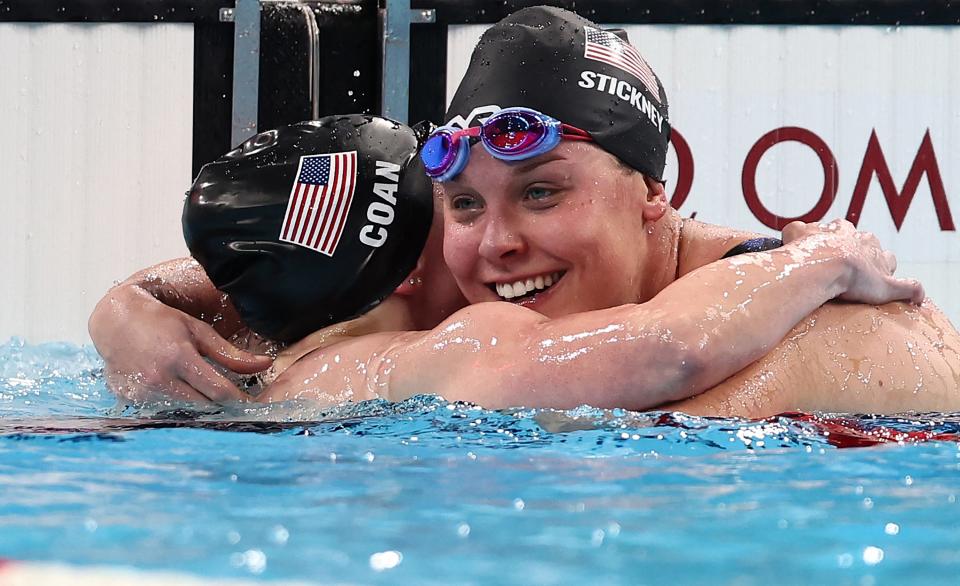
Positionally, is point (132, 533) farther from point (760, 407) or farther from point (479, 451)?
point (760, 407)

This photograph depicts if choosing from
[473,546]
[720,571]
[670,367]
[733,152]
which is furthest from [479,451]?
[733,152]

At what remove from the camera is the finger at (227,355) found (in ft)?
Answer: 9.83

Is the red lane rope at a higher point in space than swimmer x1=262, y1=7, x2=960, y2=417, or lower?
lower

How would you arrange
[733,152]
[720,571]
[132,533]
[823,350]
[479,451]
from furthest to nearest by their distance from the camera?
1. [733,152]
2. [823,350]
3. [479,451]
4. [132,533]
5. [720,571]

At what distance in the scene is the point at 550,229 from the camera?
2.68 meters

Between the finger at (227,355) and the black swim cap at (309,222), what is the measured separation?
0.53 feet

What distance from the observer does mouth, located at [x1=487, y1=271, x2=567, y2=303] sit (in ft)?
9.14

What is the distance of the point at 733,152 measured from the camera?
204 inches

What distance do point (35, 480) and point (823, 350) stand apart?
1592 mm

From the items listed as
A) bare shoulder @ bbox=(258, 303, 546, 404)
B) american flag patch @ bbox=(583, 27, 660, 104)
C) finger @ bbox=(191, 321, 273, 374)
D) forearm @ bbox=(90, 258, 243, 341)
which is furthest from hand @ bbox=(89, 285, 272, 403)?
american flag patch @ bbox=(583, 27, 660, 104)

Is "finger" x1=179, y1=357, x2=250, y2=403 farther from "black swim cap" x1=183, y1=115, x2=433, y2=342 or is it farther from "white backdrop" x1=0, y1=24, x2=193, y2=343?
"white backdrop" x1=0, y1=24, x2=193, y2=343

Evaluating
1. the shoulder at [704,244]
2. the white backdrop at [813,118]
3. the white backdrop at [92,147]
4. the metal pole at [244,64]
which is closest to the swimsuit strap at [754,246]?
the shoulder at [704,244]

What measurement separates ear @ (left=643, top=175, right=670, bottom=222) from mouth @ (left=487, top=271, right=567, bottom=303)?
0.94 feet

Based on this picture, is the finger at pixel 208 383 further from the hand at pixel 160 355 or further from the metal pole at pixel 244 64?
the metal pole at pixel 244 64
